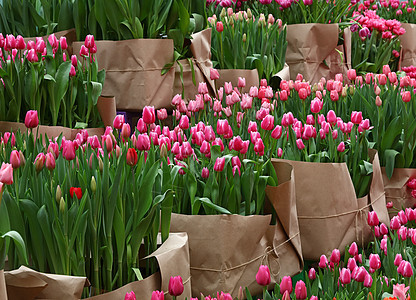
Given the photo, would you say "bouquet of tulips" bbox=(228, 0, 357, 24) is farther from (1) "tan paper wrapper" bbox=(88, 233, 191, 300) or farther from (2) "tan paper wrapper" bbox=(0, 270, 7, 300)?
(2) "tan paper wrapper" bbox=(0, 270, 7, 300)

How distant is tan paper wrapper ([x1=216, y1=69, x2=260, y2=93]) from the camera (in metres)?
2.40

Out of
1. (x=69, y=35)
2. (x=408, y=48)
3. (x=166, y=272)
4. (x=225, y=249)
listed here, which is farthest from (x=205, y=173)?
(x=408, y=48)

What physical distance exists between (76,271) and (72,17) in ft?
3.81

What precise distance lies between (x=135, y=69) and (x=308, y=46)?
1022 mm

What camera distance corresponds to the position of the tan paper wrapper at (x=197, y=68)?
2.17 meters

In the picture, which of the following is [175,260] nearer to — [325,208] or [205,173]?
[205,173]

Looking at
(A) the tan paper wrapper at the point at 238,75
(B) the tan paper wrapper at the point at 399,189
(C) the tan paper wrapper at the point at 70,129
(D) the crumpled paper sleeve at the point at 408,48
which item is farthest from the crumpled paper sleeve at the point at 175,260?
(D) the crumpled paper sleeve at the point at 408,48

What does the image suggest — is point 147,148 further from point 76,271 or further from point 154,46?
point 154,46

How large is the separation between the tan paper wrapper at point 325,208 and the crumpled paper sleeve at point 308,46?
3.81 feet

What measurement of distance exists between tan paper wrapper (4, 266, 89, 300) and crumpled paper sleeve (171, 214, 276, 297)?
1.12 feet

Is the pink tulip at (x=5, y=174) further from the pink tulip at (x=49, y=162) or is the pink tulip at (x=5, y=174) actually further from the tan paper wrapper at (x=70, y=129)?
the tan paper wrapper at (x=70, y=129)

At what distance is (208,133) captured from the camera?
1.55 meters

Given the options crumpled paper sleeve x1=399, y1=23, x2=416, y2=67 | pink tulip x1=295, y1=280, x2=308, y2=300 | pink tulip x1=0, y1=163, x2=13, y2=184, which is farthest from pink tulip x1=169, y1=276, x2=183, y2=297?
crumpled paper sleeve x1=399, y1=23, x2=416, y2=67

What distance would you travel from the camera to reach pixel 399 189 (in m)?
1.99
